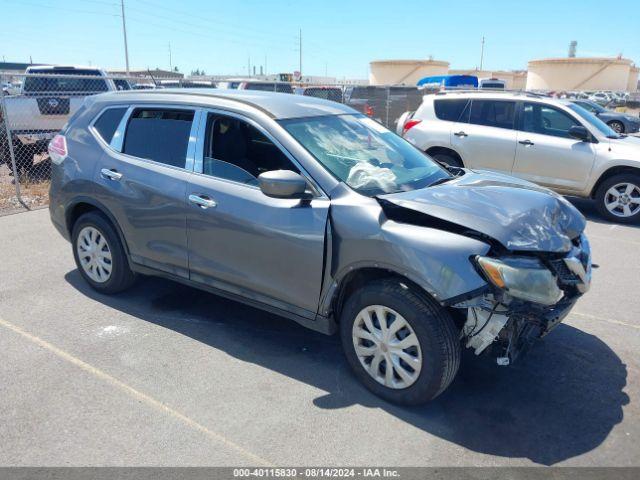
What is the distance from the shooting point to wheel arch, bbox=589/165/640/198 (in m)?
A: 7.94

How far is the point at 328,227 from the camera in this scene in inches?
134

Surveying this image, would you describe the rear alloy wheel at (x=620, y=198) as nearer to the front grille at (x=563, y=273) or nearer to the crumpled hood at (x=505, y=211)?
the crumpled hood at (x=505, y=211)

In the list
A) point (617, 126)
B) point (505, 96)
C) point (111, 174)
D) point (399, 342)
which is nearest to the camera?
point (399, 342)

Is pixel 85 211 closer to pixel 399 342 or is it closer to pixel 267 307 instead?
pixel 267 307

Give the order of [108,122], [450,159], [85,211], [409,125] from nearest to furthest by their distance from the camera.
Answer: [108,122] < [85,211] < [450,159] < [409,125]

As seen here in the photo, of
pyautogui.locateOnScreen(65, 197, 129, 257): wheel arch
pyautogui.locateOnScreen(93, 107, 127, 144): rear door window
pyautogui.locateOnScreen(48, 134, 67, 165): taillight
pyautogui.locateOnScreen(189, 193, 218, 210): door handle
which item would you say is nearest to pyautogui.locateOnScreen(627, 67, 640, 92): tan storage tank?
pyautogui.locateOnScreen(93, 107, 127, 144): rear door window

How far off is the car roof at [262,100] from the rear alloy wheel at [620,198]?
5339 mm

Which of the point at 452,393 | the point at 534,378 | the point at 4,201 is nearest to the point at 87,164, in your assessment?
the point at 452,393

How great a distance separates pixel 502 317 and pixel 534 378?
0.97 meters

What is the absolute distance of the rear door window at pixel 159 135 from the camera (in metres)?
4.22

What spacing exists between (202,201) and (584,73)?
236 feet

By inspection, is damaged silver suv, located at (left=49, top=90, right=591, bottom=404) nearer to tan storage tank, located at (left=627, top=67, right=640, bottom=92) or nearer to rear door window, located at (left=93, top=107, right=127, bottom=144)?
rear door window, located at (left=93, top=107, right=127, bottom=144)

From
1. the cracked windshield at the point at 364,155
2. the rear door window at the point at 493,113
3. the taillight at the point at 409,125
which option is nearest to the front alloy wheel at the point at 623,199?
the rear door window at the point at 493,113

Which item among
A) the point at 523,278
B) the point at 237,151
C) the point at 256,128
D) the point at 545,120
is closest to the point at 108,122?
the point at 237,151
